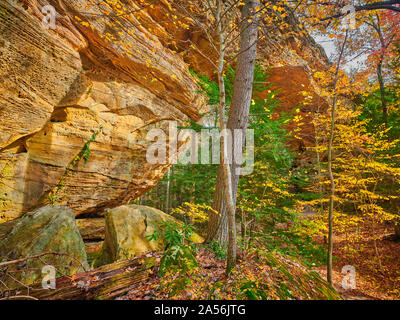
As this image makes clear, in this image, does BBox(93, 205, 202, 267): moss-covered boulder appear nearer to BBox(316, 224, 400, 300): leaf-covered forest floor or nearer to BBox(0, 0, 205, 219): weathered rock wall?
BBox(0, 0, 205, 219): weathered rock wall

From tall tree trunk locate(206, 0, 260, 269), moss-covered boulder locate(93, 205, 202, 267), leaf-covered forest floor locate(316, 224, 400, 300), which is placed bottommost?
leaf-covered forest floor locate(316, 224, 400, 300)

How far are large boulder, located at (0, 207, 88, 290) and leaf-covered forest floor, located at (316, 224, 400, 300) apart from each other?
7.97 m

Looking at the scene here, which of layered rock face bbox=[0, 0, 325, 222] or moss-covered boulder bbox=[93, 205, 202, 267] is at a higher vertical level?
layered rock face bbox=[0, 0, 325, 222]

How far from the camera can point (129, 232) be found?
4289 mm

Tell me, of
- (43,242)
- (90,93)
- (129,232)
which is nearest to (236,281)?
(129,232)

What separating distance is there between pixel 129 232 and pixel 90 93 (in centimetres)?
542

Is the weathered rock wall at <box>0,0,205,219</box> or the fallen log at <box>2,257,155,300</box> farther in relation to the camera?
the weathered rock wall at <box>0,0,205,219</box>

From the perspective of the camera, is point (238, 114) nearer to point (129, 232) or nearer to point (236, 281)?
point (236, 281)

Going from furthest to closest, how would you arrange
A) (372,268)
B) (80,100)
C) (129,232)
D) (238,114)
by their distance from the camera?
(372,268) < (80,100) < (129,232) < (238,114)

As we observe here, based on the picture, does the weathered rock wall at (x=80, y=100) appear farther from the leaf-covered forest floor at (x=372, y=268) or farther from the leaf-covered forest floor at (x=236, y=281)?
the leaf-covered forest floor at (x=372, y=268)

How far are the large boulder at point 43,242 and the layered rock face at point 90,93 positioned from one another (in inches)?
95.2

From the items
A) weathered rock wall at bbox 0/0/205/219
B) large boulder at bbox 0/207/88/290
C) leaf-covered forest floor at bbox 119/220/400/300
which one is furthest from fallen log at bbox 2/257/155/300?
weathered rock wall at bbox 0/0/205/219

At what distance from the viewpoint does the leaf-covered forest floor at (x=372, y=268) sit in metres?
5.80

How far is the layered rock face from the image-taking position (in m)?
4.54
